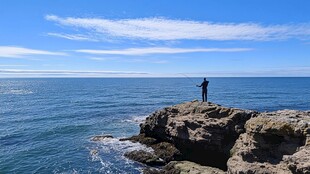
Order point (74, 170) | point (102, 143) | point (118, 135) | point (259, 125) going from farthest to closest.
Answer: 1. point (118, 135)
2. point (102, 143)
3. point (74, 170)
4. point (259, 125)

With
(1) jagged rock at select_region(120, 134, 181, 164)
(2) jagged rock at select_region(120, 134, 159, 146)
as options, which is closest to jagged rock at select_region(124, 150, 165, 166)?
(1) jagged rock at select_region(120, 134, 181, 164)

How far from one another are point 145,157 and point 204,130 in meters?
6.52

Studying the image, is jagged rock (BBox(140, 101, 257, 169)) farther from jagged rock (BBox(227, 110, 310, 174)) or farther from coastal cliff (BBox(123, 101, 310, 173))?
jagged rock (BBox(227, 110, 310, 174))

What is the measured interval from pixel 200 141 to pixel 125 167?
294 inches

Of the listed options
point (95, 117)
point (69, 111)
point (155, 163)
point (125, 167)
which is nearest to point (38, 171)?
point (125, 167)

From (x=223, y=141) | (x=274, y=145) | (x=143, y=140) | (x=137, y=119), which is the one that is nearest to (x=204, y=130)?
(x=223, y=141)

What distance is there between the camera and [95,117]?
55750 mm

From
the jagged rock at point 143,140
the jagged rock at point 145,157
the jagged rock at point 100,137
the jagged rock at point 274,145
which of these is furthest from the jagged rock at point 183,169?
the jagged rock at point 100,137

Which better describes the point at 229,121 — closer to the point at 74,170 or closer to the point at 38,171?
the point at 74,170

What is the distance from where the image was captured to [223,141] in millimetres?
27422

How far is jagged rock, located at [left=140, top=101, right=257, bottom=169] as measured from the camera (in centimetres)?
2728

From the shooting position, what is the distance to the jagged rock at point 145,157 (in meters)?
29.4

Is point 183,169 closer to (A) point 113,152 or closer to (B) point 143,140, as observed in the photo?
(A) point 113,152

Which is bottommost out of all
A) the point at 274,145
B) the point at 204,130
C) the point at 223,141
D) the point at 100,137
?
the point at 100,137
